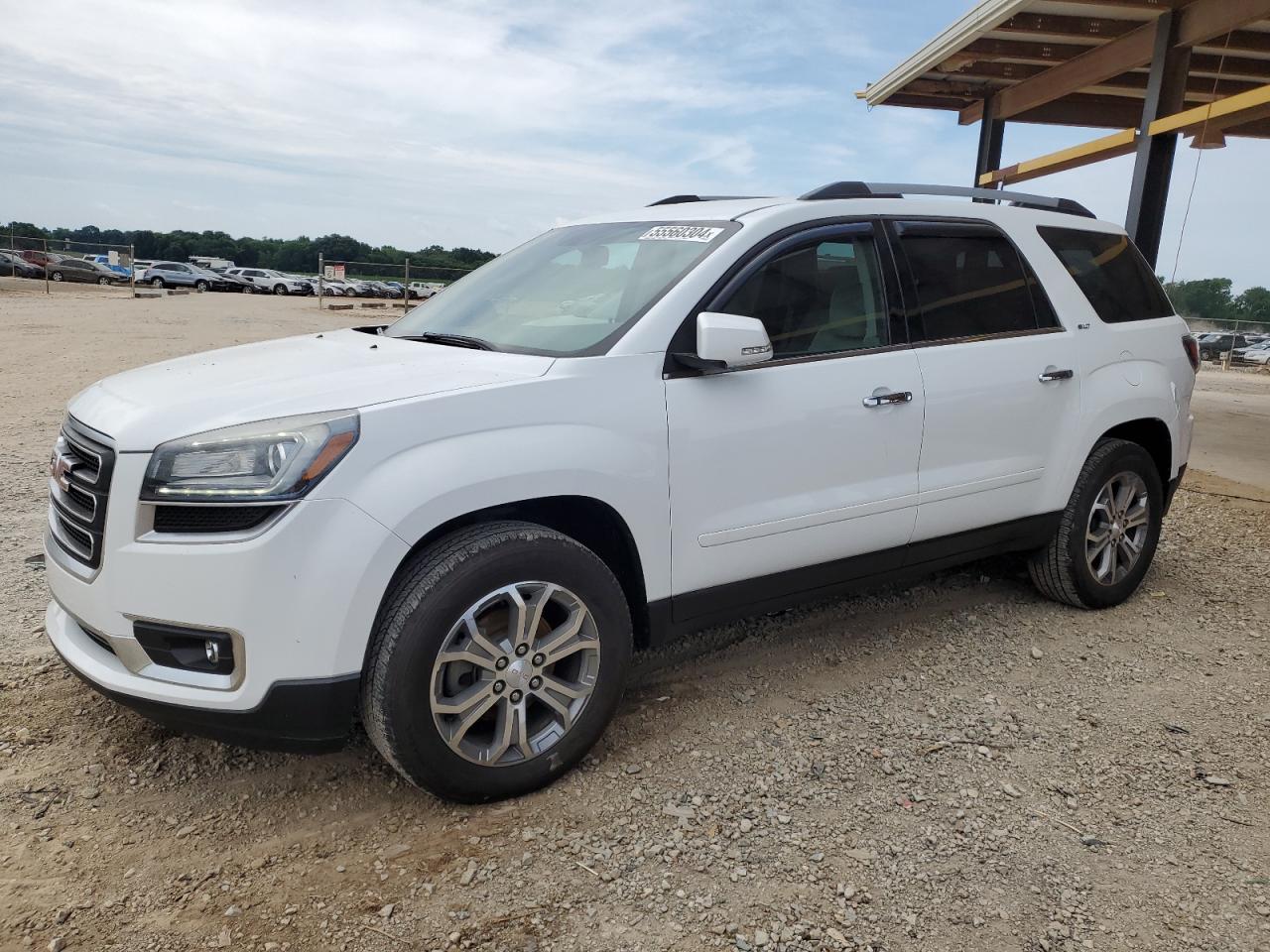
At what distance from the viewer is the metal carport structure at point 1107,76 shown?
9.04m

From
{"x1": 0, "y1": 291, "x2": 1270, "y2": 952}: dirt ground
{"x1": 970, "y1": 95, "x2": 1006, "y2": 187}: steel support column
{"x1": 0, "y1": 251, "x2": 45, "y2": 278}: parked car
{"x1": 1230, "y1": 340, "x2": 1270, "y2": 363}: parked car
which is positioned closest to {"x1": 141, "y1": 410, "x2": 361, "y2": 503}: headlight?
{"x1": 0, "y1": 291, "x2": 1270, "y2": 952}: dirt ground

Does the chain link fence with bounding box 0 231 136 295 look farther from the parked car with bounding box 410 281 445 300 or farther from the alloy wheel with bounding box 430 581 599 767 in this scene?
the alloy wheel with bounding box 430 581 599 767

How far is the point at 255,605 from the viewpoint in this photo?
7.87 ft

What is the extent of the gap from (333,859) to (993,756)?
7.00ft

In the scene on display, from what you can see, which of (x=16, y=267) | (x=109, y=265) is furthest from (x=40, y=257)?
(x=109, y=265)

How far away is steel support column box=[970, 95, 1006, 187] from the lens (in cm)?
1240

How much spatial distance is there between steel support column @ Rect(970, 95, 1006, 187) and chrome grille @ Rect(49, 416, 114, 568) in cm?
1196

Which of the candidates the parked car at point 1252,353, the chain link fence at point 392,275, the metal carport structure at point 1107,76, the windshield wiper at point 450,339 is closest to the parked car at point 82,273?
the chain link fence at point 392,275

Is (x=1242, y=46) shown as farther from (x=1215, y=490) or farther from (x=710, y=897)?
(x=710, y=897)

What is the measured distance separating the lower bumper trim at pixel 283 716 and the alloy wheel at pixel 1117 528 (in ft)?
11.2

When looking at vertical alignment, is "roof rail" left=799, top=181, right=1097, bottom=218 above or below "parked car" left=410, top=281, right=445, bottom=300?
above

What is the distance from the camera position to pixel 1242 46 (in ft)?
31.7

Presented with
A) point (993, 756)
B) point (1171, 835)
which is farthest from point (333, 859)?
point (1171, 835)

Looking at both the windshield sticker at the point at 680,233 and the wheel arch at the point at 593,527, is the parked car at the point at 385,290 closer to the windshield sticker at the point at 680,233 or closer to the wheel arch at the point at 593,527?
the windshield sticker at the point at 680,233
